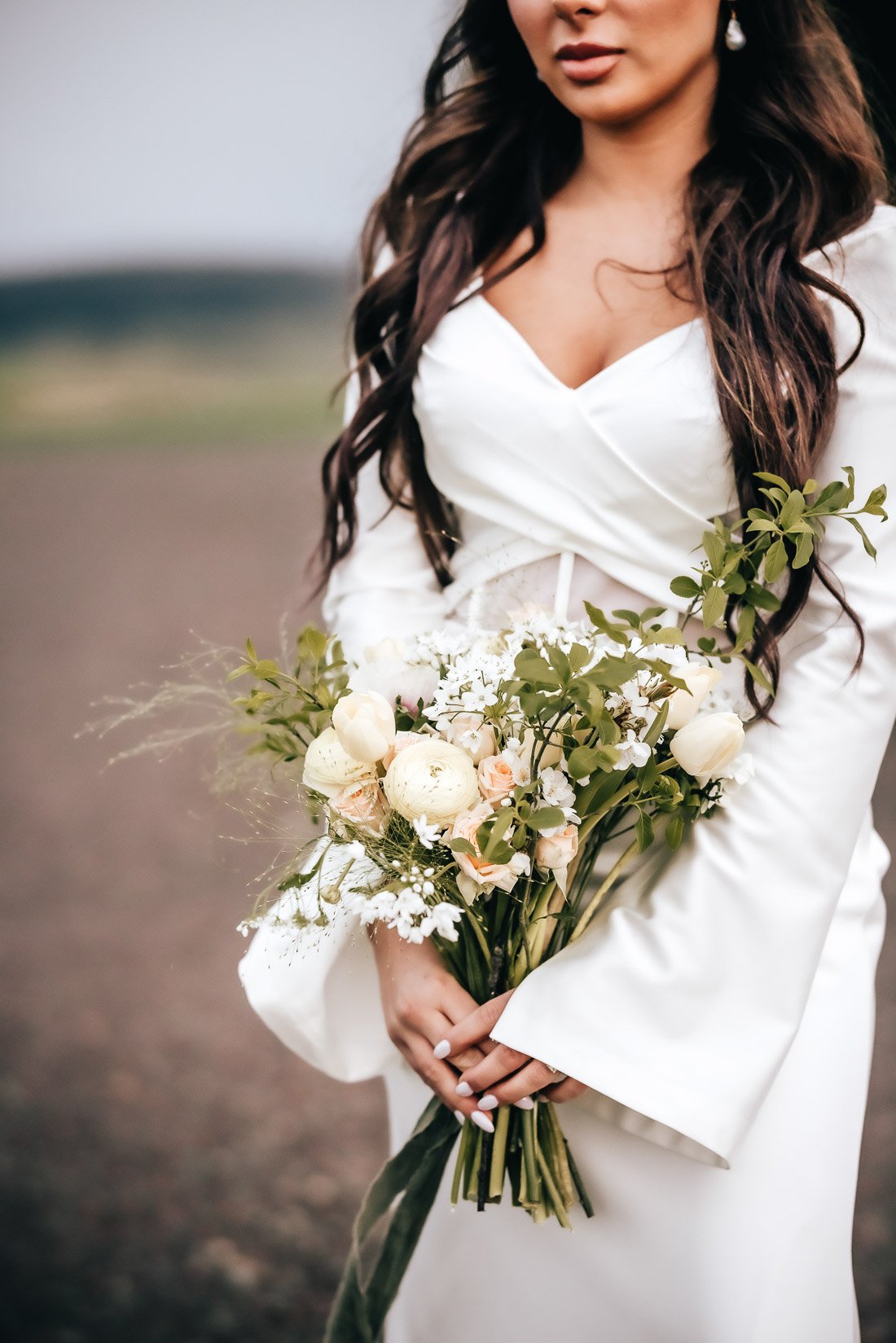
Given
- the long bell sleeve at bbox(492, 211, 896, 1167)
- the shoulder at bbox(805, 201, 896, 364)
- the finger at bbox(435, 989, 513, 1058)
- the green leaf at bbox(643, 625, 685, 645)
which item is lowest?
the finger at bbox(435, 989, 513, 1058)

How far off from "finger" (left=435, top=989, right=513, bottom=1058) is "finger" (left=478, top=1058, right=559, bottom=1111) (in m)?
0.07

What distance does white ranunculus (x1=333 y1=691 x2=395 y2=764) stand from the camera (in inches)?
53.0

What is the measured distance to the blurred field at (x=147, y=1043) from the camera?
3023 mm

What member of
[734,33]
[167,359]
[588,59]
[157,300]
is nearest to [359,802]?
[588,59]

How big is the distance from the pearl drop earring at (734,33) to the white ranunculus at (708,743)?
1077 millimetres

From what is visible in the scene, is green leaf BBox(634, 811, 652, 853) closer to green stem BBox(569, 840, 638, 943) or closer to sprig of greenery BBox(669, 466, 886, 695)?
green stem BBox(569, 840, 638, 943)

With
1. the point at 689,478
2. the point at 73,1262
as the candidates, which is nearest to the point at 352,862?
the point at 689,478

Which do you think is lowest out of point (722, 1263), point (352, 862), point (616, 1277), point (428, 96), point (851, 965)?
point (616, 1277)

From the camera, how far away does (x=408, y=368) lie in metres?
1.93

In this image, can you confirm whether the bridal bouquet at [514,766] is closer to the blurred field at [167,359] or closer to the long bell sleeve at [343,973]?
the long bell sleeve at [343,973]

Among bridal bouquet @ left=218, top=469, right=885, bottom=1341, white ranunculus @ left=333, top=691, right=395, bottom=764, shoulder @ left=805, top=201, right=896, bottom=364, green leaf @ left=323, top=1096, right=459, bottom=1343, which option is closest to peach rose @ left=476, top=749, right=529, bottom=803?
bridal bouquet @ left=218, top=469, right=885, bottom=1341

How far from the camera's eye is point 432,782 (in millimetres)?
1311

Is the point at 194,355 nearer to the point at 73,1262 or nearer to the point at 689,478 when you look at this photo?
the point at 73,1262

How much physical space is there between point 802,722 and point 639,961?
1.25 ft
